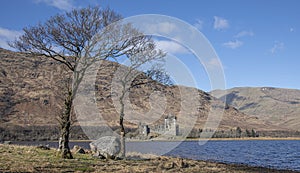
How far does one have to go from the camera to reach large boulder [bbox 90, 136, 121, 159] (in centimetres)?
2733

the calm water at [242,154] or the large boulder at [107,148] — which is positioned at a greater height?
the large boulder at [107,148]

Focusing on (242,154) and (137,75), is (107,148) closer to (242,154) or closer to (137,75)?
(137,75)

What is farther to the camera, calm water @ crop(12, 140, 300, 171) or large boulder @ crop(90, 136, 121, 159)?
calm water @ crop(12, 140, 300, 171)

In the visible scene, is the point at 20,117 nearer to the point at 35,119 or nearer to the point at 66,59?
the point at 35,119

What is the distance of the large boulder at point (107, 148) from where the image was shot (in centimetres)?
2733

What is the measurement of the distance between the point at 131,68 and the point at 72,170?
14.3 m

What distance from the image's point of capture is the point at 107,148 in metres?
28.2

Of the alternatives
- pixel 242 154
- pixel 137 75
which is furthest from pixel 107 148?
pixel 242 154

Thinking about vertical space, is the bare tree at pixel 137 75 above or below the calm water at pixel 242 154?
above

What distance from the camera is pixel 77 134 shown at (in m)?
150

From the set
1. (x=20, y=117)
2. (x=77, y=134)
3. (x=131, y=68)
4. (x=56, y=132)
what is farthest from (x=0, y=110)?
(x=131, y=68)

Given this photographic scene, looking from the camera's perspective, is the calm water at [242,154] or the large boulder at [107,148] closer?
the large boulder at [107,148]

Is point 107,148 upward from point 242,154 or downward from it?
upward

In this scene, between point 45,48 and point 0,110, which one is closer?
point 45,48
